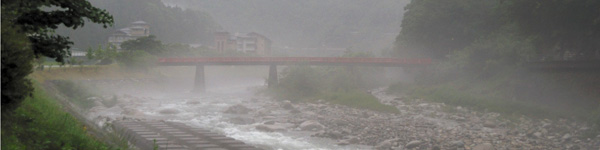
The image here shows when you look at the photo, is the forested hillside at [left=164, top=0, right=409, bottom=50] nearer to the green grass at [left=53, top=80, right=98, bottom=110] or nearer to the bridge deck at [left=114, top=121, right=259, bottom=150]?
the green grass at [left=53, top=80, right=98, bottom=110]

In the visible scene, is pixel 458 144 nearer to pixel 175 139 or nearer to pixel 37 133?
pixel 175 139

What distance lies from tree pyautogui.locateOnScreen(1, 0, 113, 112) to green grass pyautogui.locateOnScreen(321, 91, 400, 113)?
29224mm

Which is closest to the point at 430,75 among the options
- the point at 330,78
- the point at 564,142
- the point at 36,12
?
the point at 330,78

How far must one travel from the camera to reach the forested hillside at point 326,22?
154 metres

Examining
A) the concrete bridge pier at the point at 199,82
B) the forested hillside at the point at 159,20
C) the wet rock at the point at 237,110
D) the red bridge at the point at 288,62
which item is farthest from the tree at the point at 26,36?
the forested hillside at the point at 159,20

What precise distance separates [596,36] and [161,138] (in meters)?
27.4

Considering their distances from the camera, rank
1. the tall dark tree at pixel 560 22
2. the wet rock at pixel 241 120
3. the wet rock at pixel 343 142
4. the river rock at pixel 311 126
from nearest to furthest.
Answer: the wet rock at pixel 343 142
the river rock at pixel 311 126
the tall dark tree at pixel 560 22
the wet rock at pixel 241 120

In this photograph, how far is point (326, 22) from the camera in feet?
580

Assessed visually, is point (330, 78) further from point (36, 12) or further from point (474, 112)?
point (36, 12)

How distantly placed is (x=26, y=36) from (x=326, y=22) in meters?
170

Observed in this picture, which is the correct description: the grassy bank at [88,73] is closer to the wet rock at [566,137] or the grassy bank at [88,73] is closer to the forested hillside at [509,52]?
the forested hillside at [509,52]

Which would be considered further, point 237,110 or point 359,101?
point 359,101

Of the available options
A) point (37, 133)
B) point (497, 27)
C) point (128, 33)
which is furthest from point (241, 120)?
point (128, 33)

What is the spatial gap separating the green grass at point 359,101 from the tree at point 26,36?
2922 cm
